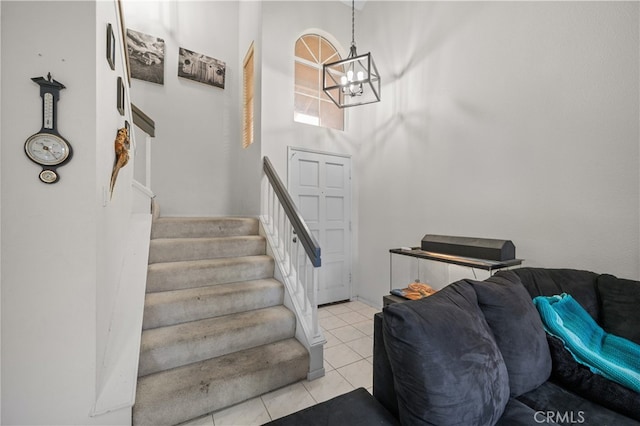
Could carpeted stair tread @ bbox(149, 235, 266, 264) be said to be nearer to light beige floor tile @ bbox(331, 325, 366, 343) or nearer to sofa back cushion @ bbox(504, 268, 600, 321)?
light beige floor tile @ bbox(331, 325, 366, 343)

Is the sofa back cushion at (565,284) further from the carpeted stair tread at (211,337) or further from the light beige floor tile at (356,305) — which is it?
the light beige floor tile at (356,305)

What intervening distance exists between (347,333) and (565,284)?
2005 mm

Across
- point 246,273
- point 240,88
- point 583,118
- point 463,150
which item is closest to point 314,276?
point 246,273

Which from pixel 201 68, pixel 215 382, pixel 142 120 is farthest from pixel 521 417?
pixel 201 68

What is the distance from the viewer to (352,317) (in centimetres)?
337

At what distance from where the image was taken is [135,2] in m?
3.48

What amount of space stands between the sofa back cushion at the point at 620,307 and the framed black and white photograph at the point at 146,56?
5.02 m

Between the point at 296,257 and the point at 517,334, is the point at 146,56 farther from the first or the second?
the point at 517,334

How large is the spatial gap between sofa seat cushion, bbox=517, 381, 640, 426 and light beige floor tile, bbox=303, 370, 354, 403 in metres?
1.17

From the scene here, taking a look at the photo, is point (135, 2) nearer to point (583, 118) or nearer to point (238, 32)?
point (238, 32)

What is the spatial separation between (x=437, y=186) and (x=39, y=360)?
325 cm

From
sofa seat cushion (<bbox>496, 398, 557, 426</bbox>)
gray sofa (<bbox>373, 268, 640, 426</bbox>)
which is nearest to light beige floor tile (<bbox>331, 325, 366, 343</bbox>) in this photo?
gray sofa (<bbox>373, 268, 640, 426</bbox>)

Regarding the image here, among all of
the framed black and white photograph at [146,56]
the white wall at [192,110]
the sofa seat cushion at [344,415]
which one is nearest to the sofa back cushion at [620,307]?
the sofa seat cushion at [344,415]

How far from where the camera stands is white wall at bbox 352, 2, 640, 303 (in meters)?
1.75
